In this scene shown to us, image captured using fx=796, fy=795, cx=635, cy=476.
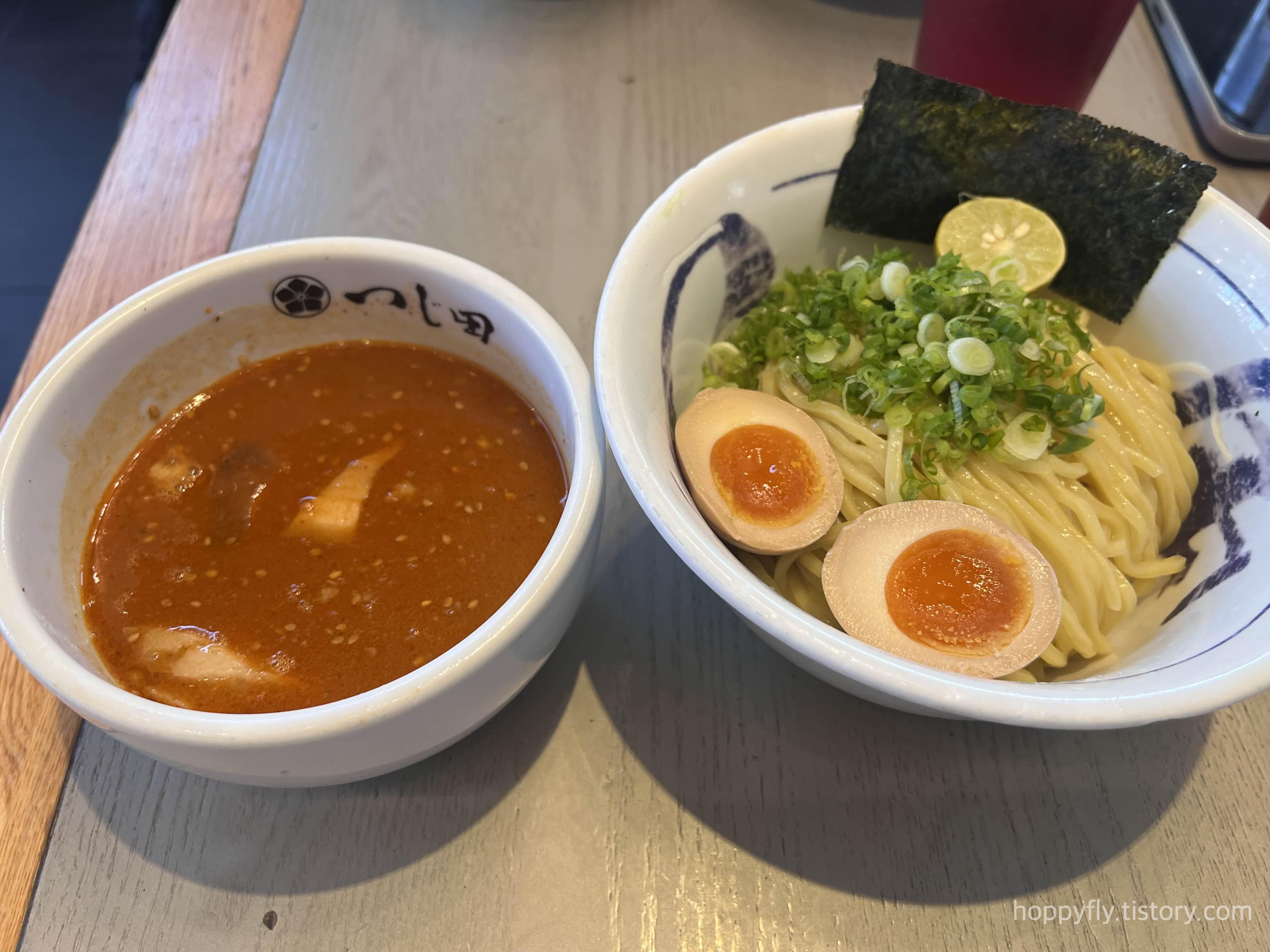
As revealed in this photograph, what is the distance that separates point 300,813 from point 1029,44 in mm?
1957

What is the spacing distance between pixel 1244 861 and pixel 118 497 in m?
1.64

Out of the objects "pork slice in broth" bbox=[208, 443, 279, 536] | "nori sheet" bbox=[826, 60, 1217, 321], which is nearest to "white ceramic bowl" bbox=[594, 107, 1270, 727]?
"nori sheet" bbox=[826, 60, 1217, 321]

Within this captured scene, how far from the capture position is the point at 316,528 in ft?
3.75

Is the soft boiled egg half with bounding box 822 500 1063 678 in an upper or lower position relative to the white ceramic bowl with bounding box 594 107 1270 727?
lower

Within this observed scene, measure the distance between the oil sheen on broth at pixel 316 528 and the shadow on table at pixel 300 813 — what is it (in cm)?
19

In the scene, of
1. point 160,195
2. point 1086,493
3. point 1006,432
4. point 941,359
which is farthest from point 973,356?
point 160,195

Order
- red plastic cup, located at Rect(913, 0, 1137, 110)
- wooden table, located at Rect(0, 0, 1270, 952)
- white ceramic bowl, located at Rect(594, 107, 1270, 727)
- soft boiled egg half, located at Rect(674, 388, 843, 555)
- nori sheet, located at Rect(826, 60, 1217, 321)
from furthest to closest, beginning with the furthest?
red plastic cup, located at Rect(913, 0, 1137, 110) → nori sheet, located at Rect(826, 60, 1217, 321) → soft boiled egg half, located at Rect(674, 388, 843, 555) → wooden table, located at Rect(0, 0, 1270, 952) → white ceramic bowl, located at Rect(594, 107, 1270, 727)

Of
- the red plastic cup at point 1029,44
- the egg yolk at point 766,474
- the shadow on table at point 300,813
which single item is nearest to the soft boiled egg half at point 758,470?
the egg yolk at point 766,474

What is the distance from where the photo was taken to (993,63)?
1.72m

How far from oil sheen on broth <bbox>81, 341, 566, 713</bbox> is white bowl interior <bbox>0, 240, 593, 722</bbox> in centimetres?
3

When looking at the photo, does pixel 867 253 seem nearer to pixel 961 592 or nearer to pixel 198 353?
pixel 961 592

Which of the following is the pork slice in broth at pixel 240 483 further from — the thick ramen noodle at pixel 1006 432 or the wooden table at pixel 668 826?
the thick ramen noodle at pixel 1006 432

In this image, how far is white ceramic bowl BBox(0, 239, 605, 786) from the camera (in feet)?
2.79

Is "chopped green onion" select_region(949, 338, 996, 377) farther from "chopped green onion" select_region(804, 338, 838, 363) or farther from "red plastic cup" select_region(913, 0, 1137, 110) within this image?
"red plastic cup" select_region(913, 0, 1137, 110)
